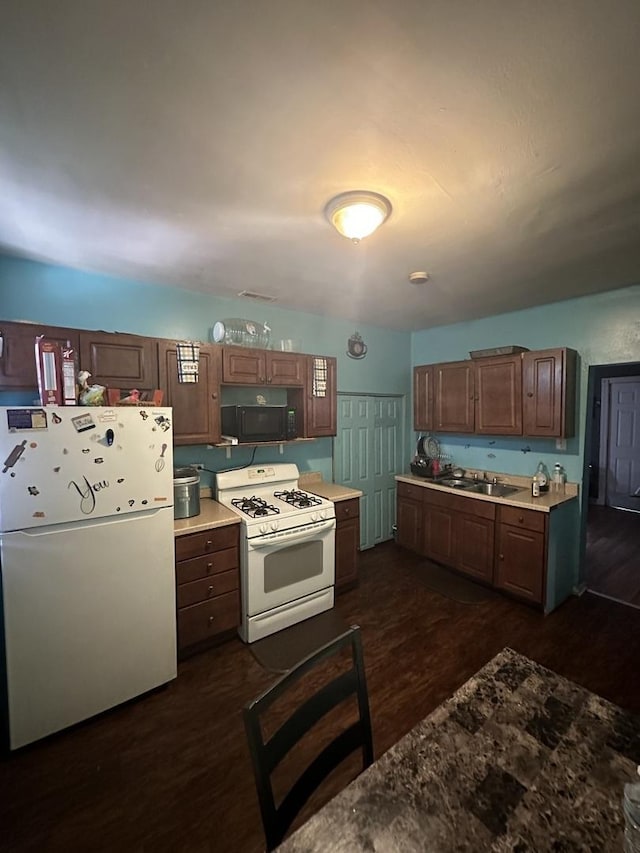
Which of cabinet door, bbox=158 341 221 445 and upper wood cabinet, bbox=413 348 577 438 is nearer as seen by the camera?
cabinet door, bbox=158 341 221 445

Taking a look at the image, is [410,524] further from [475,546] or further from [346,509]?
[346,509]

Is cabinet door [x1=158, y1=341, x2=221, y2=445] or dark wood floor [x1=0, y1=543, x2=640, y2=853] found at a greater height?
cabinet door [x1=158, y1=341, x2=221, y2=445]

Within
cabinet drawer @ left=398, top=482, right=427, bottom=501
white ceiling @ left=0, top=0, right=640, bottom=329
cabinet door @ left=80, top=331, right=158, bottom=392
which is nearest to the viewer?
white ceiling @ left=0, top=0, right=640, bottom=329

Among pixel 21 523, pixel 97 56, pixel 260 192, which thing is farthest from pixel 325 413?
pixel 97 56

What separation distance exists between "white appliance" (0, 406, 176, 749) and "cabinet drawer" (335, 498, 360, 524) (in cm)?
142

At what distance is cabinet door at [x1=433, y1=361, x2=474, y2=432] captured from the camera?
3592mm

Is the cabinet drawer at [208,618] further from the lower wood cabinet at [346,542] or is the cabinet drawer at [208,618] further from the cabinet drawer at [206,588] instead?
the lower wood cabinet at [346,542]

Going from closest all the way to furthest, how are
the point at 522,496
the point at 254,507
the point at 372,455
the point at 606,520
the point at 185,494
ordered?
the point at 185,494 → the point at 254,507 → the point at 522,496 → the point at 372,455 → the point at 606,520

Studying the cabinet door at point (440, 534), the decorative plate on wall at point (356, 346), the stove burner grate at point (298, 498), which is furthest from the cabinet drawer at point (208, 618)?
the decorative plate on wall at point (356, 346)

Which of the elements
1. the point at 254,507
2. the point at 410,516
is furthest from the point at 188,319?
the point at 410,516

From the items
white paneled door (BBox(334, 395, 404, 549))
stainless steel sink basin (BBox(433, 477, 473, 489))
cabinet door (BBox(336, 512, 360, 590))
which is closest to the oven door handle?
cabinet door (BBox(336, 512, 360, 590))

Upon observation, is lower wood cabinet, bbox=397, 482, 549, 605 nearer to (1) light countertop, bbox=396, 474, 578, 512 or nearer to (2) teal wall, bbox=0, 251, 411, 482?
(1) light countertop, bbox=396, 474, 578, 512

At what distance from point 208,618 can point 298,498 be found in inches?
41.8

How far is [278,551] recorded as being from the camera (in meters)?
2.57
